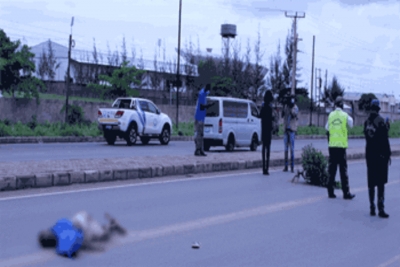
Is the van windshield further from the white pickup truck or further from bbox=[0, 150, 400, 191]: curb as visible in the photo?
bbox=[0, 150, 400, 191]: curb

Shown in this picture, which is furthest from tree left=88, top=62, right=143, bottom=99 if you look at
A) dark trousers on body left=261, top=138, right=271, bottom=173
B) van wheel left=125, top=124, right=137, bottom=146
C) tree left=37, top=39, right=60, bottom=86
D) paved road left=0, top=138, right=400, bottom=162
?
dark trousers on body left=261, top=138, right=271, bottom=173

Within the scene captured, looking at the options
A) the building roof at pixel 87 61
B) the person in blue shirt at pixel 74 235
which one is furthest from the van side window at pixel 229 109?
the building roof at pixel 87 61

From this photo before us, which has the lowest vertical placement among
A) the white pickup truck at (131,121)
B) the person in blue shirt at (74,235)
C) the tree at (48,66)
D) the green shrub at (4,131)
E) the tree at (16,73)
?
the person in blue shirt at (74,235)

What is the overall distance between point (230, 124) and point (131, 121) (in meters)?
4.88

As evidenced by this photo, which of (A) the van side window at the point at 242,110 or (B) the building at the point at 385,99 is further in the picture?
(B) the building at the point at 385,99

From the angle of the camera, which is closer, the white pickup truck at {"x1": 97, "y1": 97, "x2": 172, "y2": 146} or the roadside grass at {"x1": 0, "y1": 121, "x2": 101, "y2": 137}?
the white pickup truck at {"x1": 97, "y1": 97, "x2": 172, "y2": 146}

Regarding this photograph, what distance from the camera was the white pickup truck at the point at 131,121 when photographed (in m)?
25.4

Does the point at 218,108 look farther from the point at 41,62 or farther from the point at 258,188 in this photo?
the point at 41,62

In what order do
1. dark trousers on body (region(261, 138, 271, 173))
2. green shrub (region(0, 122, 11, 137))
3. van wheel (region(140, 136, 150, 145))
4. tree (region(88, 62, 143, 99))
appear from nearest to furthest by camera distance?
dark trousers on body (region(261, 138, 271, 173))
green shrub (region(0, 122, 11, 137))
van wheel (region(140, 136, 150, 145))
tree (region(88, 62, 143, 99))

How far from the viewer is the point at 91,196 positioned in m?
10.0

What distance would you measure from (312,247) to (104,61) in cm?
7154

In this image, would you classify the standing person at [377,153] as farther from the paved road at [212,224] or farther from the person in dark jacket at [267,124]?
the person in dark jacket at [267,124]

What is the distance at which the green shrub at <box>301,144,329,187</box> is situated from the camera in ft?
43.9

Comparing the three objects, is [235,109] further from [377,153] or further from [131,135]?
[377,153]
